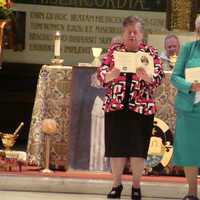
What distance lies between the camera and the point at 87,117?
7.50m

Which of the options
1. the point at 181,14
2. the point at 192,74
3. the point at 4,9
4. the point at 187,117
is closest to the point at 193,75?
Answer: the point at 192,74

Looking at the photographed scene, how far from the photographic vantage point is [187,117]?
6.36 m

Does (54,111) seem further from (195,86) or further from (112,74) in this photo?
(195,86)

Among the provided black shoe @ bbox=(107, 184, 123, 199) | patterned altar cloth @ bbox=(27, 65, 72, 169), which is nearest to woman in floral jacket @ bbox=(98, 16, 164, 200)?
black shoe @ bbox=(107, 184, 123, 199)

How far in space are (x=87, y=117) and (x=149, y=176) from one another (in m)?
0.78

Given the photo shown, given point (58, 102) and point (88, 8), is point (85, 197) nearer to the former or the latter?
point (58, 102)

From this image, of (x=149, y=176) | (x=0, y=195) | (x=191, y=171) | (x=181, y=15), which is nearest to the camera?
(x=191, y=171)

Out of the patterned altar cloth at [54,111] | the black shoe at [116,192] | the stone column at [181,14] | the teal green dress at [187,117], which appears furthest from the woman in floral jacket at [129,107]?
the stone column at [181,14]

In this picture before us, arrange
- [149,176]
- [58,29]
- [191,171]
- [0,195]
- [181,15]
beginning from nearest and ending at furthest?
[191,171]
[0,195]
[149,176]
[181,15]
[58,29]

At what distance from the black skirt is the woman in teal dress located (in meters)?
0.29

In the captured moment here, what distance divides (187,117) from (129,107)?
1.53 feet

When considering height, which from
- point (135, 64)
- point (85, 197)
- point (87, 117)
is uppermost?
point (135, 64)

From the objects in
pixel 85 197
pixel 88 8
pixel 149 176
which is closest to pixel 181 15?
pixel 88 8

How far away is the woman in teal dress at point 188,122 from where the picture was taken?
6.32 metres
